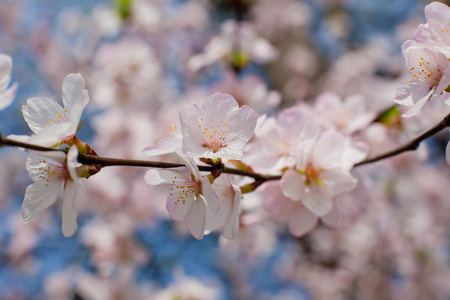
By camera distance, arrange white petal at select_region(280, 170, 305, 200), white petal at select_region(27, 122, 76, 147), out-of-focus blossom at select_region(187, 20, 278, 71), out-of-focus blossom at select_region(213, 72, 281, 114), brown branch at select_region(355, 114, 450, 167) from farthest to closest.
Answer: out-of-focus blossom at select_region(187, 20, 278, 71) < out-of-focus blossom at select_region(213, 72, 281, 114) < white petal at select_region(280, 170, 305, 200) < brown branch at select_region(355, 114, 450, 167) < white petal at select_region(27, 122, 76, 147)

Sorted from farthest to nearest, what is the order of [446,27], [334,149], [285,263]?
1. [285,263]
2. [334,149]
3. [446,27]

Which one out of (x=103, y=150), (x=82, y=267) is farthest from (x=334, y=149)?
(x=82, y=267)

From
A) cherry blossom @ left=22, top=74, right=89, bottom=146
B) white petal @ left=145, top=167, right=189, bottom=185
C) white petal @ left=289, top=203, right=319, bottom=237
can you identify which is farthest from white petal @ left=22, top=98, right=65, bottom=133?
white petal @ left=289, top=203, right=319, bottom=237

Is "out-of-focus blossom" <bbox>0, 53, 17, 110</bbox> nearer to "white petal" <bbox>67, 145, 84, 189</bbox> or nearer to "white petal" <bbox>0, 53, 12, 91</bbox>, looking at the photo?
"white petal" <bbox>0, 53, 12, 91</bbox>

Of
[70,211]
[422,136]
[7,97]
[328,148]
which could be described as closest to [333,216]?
[328,148]

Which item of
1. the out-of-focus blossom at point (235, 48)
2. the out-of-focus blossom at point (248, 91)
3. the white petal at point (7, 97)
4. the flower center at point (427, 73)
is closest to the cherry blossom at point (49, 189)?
the white petal at point (7, 97)

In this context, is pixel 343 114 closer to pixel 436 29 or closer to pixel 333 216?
pixel 333 216

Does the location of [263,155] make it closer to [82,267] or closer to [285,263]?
[82,267]
